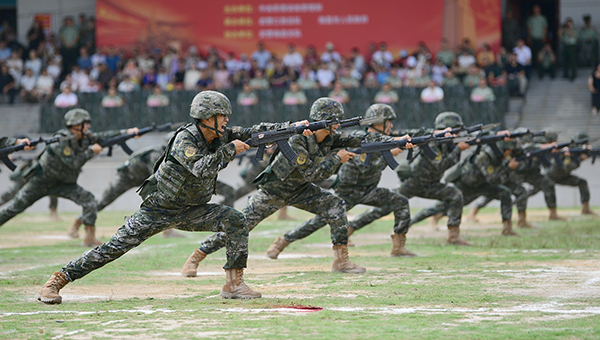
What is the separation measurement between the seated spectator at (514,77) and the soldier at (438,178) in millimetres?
10166

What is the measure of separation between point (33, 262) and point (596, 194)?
44.3 ft

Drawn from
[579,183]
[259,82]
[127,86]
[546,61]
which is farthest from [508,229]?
[127,86]

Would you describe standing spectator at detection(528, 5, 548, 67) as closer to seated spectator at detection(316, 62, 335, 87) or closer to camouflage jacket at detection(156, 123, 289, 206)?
seated spectator at detection(316, 62, 335, 87)

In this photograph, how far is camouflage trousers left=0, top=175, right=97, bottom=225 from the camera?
12.0 m

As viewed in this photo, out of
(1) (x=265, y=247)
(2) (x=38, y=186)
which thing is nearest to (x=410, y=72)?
(1) (x=265, y=247)

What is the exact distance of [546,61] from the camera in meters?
23.3

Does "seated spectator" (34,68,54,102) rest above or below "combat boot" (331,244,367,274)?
above

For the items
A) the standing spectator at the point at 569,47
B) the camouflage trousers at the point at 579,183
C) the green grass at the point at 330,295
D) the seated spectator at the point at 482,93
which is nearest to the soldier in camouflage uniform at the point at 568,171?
the camouflage trousers at the point at 579,183

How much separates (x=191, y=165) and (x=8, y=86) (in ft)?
63.5

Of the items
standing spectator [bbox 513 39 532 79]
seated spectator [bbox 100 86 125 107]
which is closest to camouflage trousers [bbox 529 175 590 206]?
standing spectator [bbox 513 39 532 79]

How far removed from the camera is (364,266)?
33.0 feet

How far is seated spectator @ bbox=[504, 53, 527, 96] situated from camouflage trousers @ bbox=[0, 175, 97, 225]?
12907mm

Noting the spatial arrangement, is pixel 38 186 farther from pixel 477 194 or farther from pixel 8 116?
pixel 8 116

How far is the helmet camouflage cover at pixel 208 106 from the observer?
7.26 metres
